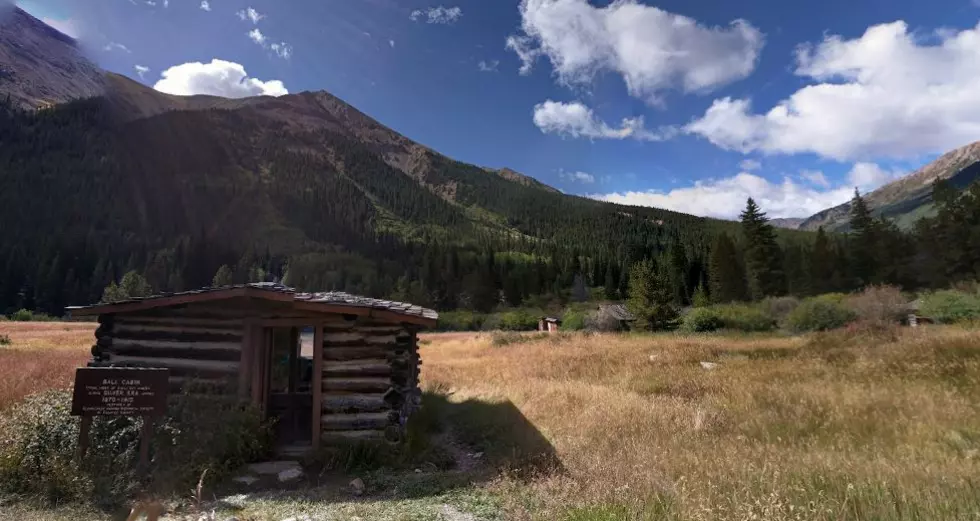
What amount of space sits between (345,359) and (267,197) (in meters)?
199

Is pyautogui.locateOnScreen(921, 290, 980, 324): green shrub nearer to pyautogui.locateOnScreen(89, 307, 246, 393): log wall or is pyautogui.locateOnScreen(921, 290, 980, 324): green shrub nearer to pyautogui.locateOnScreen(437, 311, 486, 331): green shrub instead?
pyautogui.locateOnScreen(89, 307, 246, 393): log wall

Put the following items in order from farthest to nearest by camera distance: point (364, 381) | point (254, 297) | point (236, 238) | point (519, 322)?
point (236, 238) → point (519, 322) → point (364, 381) → point (254, 297)

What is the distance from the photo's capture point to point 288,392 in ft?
44.1

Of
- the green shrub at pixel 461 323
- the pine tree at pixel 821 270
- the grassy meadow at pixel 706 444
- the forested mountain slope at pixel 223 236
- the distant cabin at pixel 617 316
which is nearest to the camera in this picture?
the grassy meadow at pixel 706 444

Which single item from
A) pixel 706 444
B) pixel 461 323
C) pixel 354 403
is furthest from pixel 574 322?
pixel 706 444

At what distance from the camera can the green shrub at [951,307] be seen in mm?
30483

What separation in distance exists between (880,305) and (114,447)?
42839 millimetres

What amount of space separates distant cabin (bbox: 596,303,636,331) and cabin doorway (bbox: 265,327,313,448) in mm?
36310

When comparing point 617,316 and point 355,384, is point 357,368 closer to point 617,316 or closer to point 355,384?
point 355,384

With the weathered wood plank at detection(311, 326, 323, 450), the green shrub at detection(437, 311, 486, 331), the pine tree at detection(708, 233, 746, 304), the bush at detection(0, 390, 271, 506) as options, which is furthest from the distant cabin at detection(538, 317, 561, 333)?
the bush at detection(0, 390, 271, 506)

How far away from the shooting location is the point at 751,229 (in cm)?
6738

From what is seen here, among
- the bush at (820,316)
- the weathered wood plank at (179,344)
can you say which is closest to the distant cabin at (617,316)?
the bush at (820,316)

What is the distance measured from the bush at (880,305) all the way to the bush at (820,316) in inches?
33.1

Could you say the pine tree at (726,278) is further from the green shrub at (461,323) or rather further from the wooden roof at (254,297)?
the wooden roof at (254,297)
